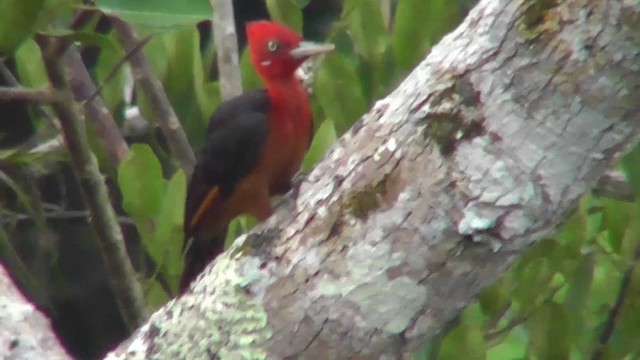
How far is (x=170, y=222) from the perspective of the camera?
1.60 metres

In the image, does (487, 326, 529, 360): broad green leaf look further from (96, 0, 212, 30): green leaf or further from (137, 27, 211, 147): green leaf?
(96, 0, 212, 30): green leaf

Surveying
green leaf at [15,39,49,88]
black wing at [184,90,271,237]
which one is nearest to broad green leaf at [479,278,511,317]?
black wing at [184,90,271,237]

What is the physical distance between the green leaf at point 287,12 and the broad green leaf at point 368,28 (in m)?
0.25

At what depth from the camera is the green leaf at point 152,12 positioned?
4.08 ft

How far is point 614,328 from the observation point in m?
1.64

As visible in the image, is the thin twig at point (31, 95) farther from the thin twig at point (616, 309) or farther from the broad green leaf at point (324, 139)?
the thin twig at point (616, 309)

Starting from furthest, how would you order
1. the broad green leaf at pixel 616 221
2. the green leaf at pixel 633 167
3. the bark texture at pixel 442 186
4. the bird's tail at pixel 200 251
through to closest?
1. the bird's tail at pixel 200 251
2. the broad green leaf at pixel 616 221
3. the green leaf at pixel 633 167
4. the bark texture at pixel 442 186

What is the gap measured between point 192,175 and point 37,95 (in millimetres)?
648

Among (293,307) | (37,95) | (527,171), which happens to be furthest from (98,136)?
(527,171)

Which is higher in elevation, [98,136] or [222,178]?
[98,136]

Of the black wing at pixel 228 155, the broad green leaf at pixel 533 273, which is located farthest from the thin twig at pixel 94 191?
the broad green leaf at pixel 533 273

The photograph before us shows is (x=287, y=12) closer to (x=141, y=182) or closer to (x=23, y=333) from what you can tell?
(x=141, y=182)

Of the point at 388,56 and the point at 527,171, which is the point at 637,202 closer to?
the point at 388,56

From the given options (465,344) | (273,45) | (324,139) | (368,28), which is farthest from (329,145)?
(273,45)
